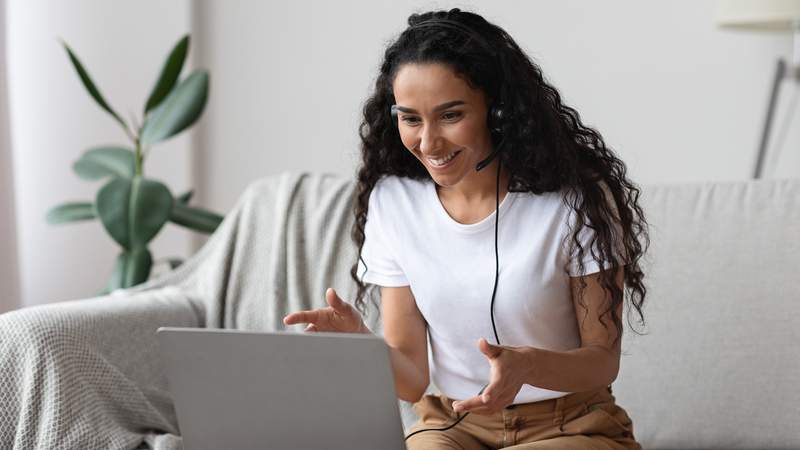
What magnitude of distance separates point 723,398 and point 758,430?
2.8 inches

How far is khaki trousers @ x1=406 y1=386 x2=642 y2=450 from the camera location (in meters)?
1.30

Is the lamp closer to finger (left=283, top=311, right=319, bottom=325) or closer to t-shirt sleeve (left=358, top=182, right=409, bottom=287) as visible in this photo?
t-shirt sleeve (left=358, top=182, right=409, bottom=287)

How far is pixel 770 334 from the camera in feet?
5.46

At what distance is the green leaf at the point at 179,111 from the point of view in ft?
8.30

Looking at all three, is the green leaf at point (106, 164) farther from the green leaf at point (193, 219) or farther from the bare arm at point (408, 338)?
the bare arm at point (408, 338)

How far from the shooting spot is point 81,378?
1569 mm

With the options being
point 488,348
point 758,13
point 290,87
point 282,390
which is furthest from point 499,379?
point 290,87

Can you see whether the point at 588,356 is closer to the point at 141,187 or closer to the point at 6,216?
the point at 141,187

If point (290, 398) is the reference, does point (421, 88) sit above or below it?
above

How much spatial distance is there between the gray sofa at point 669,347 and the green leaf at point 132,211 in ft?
1.63

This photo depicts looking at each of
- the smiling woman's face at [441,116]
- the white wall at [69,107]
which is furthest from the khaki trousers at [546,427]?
the white wall at [69,107]

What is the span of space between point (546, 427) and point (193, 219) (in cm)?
139

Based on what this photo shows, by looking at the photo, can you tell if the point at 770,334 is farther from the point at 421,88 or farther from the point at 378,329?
the point at 421,88

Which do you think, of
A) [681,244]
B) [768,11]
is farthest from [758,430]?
[768,11]
